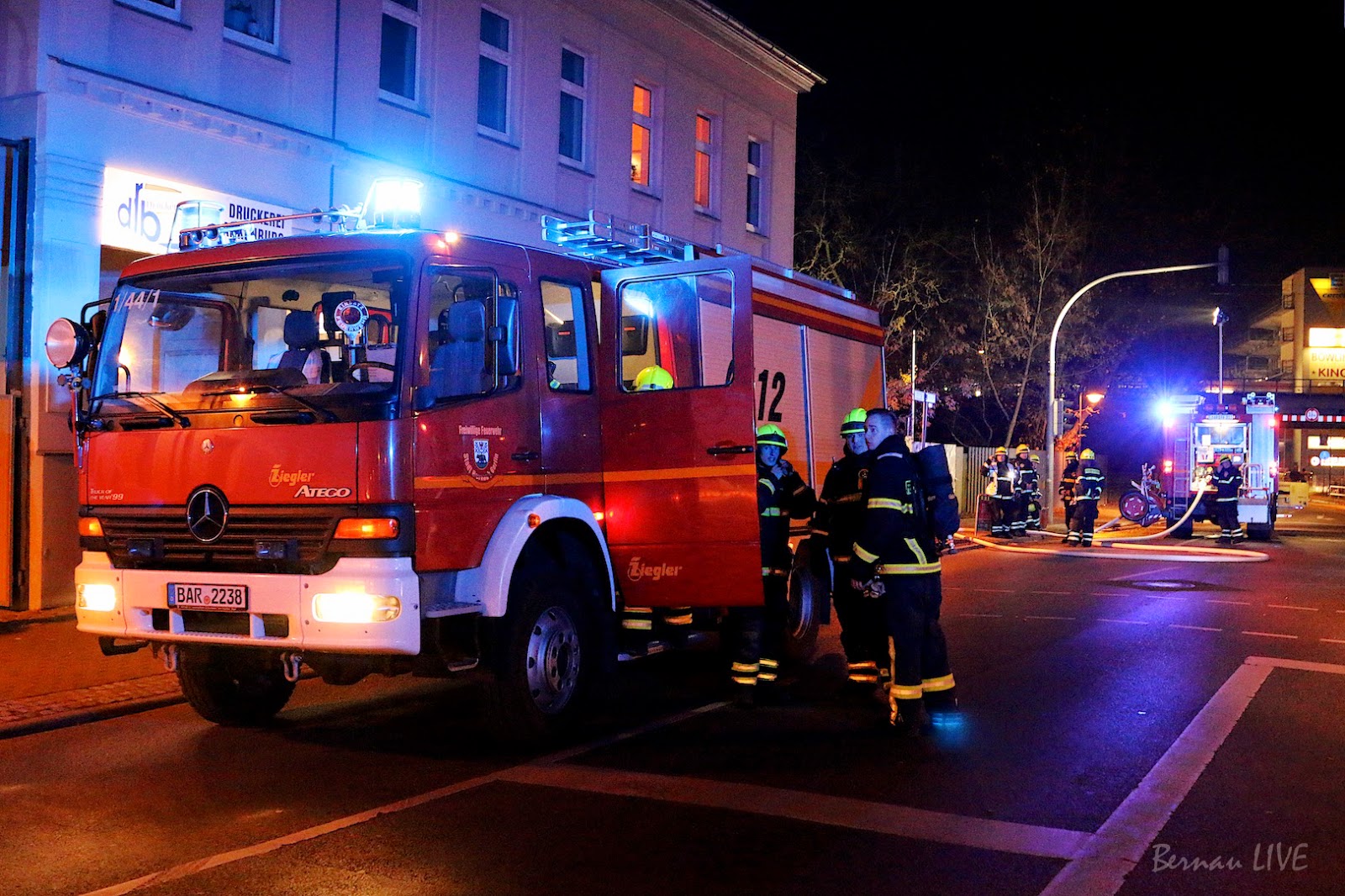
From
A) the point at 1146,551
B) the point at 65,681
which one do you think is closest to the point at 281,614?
the point at 65,681

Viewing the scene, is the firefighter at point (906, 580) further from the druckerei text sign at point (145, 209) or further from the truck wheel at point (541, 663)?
the druckerei text sign at point (145, 209)

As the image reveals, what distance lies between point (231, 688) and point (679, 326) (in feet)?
11.3

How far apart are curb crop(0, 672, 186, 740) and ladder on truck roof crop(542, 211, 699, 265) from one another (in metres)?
3.93

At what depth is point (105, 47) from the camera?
11578mm

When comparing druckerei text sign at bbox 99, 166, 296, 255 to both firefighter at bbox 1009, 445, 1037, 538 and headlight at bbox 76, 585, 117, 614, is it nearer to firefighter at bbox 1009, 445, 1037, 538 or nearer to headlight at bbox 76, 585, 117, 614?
headlight at bbox 76, 585, 117, 614

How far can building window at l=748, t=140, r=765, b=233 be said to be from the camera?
2294 cm

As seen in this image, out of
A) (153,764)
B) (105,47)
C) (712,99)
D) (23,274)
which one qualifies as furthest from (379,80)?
(153,764)

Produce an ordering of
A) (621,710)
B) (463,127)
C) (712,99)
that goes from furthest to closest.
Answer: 1. (712,99)
2. (463,127)
3. (621,710)

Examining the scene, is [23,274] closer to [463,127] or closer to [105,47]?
[105,47]

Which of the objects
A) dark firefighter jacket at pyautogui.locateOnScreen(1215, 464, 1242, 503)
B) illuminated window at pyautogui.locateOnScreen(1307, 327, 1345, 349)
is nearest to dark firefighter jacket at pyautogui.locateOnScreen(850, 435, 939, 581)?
dark firefighter jacket at pyautogui.locateOnScreen(1215, 464, 1242, 503)

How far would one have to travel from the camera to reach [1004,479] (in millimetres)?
22938

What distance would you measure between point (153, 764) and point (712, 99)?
1701 cm

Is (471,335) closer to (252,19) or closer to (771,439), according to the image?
(771,439)

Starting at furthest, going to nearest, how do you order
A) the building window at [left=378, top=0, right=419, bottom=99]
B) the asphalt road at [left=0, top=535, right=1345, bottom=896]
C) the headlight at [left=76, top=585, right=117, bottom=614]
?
the building window at [left=378, top=0, right=419, bottom=99] < the headlight at [left=76, top=585, right=117, bottom=614] < the asphalt road at [left=0, top=535, right=1345, bottom=896]
